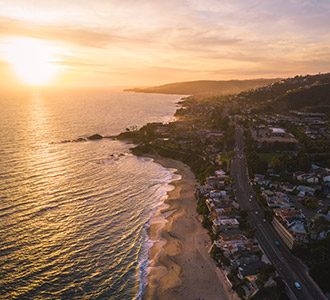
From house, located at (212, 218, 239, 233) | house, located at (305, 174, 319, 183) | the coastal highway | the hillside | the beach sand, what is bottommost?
the beach sand

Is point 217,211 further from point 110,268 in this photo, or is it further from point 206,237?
point 110,268

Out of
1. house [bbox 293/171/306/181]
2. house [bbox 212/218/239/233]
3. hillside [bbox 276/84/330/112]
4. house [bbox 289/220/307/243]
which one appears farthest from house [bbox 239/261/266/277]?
hillside [bbox 276/84/330/112]

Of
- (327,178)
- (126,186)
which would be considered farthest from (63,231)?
(327,178)

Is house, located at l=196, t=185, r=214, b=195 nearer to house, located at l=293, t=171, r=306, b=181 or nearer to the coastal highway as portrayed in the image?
the coastal highway

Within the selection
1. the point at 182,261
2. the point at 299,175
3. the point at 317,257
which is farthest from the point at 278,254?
the point at 299,175

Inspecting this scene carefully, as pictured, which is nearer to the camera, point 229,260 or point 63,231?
point 229,260

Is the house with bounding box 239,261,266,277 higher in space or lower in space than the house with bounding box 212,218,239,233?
lower

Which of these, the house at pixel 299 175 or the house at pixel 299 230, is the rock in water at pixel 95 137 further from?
the house at pixel 299 230

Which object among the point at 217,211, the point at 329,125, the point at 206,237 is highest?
the point at 329,125

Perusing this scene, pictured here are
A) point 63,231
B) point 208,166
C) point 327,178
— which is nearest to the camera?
point 63,231
